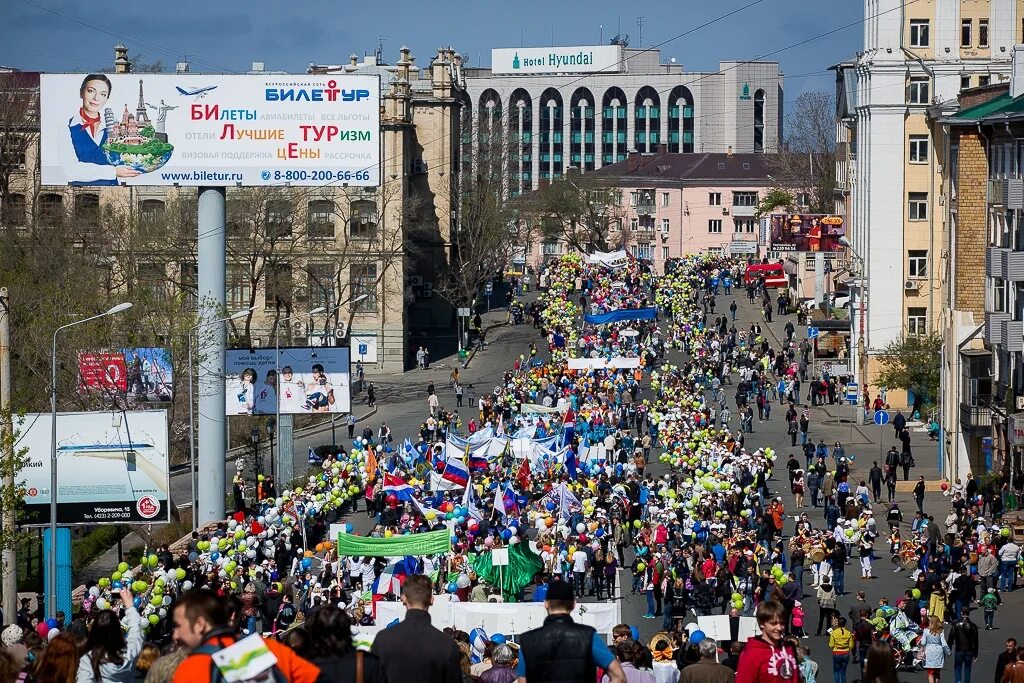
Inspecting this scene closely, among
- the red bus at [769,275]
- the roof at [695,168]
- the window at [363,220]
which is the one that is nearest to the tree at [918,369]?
the window at [363,220]

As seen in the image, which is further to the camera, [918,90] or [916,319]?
[916,319]

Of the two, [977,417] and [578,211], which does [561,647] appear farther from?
[578,211]

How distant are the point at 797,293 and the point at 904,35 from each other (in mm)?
26536

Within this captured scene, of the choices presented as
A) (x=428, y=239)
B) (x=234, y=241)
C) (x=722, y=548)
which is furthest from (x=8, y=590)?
(x=428, y=239)

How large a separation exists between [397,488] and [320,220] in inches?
1523

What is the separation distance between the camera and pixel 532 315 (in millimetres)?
86812

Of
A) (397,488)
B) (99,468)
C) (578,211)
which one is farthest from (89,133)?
(578,211)

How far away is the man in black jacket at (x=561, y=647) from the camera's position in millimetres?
9078

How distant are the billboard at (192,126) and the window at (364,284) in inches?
1122

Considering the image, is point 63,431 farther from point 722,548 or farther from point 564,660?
point 564,660

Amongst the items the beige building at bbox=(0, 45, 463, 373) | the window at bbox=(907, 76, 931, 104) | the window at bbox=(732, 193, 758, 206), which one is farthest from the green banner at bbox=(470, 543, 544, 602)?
the window at bbox=(732, 193, 758, 206)

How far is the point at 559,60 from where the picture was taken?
172 meters

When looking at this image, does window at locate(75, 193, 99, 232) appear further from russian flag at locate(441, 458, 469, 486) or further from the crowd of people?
russian flag at locate(441, 458, 469, 486)

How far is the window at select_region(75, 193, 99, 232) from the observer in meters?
66.2
